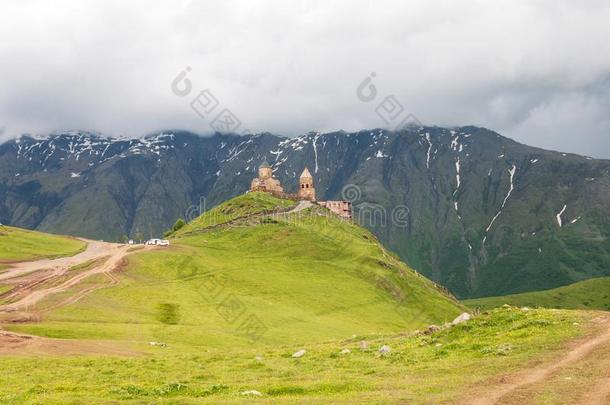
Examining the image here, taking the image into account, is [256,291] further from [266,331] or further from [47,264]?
[47,264]

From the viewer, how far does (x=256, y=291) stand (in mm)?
112938

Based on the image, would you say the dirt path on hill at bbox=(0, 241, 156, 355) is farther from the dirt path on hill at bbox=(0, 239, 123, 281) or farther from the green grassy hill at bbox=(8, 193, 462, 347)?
the green grassy hill at bbox=(8, 193, 462, 347)

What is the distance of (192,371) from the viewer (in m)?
39.2

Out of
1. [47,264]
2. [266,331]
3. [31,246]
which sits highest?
[31,246]

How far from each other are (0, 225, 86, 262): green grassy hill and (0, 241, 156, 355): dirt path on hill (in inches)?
247

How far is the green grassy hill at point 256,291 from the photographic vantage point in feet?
256

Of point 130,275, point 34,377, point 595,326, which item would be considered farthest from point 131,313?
point 595,326

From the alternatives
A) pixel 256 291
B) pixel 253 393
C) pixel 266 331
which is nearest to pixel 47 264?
pixel 256 291

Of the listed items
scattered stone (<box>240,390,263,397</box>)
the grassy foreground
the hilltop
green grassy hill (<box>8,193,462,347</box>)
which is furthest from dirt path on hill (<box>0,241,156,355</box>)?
scattered stone (<box>240,390,263,397</box>)

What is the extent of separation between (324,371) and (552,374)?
42.7 feet

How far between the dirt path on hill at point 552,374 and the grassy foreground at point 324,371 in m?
1.05

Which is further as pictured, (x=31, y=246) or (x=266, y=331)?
(x=31, y=246)

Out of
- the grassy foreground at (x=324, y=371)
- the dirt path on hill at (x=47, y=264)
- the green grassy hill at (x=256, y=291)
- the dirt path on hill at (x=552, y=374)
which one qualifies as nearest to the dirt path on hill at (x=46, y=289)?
the dirt path on hill at (x=47, y=264)

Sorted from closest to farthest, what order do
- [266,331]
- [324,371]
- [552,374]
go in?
[552,374]
[324,371]
[266,331]
